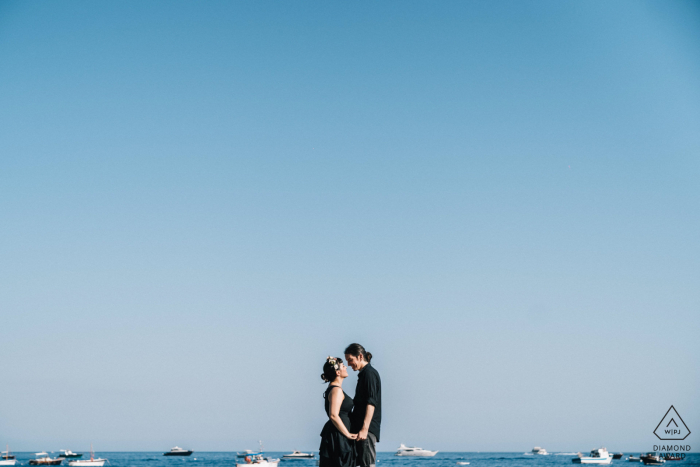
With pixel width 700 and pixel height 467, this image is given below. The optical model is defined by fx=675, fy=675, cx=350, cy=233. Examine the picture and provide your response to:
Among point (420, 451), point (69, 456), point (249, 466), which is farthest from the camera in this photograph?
point (420, 451)

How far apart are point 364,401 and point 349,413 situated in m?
0.33

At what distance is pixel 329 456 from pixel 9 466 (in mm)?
113351

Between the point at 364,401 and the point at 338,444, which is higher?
the point at 364,401

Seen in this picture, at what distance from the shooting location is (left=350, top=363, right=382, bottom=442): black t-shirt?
797cm

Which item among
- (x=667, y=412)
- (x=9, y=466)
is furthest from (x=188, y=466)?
(x=667, y=412)

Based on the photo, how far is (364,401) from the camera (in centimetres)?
804

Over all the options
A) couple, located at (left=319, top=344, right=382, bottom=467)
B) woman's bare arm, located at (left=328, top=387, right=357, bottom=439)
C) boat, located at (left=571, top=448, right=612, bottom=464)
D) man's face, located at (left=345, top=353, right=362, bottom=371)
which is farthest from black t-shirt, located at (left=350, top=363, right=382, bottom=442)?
boat, located at (left=571, top=448, right=612, bottom=464)

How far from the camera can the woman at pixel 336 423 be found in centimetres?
788

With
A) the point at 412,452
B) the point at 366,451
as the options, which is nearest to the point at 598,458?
the point at 412,452

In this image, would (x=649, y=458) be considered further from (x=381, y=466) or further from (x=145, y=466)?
(x=145, y=466)

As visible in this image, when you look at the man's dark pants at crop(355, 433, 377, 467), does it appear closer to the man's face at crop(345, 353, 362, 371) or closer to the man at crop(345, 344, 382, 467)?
the man at crop(345, 344, 382, 467)

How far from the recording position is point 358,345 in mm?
7996

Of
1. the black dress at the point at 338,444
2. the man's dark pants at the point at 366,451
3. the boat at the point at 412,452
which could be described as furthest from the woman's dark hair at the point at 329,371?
the boat at the point at 412,452

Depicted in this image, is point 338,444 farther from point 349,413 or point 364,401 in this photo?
point 364,401
